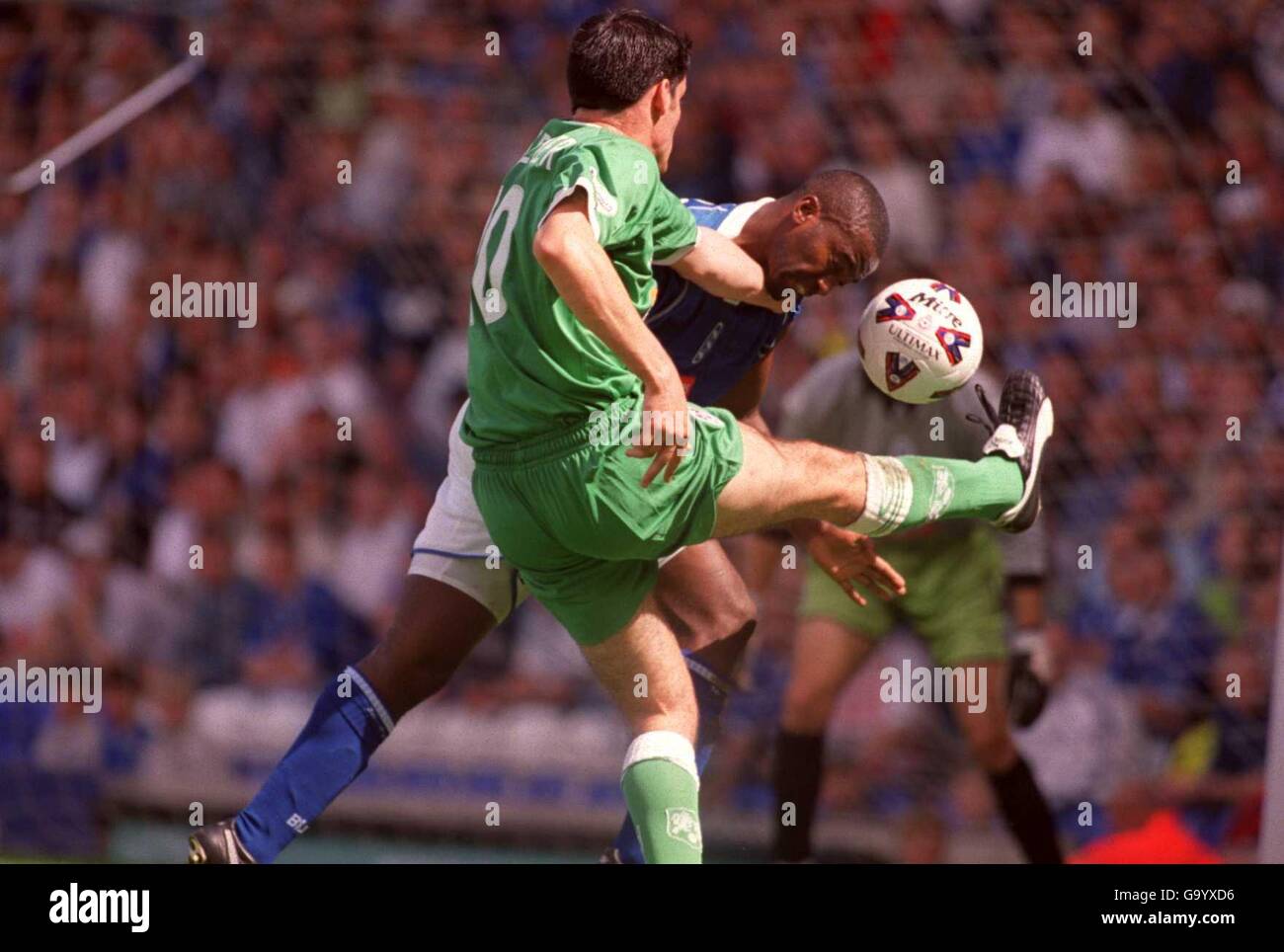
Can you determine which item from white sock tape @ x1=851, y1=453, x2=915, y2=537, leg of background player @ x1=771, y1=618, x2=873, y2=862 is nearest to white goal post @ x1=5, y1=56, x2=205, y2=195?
leg of background player @ x1=771, y1=618, x2=873, y2=862

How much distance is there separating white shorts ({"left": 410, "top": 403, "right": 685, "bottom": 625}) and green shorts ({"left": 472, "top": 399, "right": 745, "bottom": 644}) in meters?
0.37

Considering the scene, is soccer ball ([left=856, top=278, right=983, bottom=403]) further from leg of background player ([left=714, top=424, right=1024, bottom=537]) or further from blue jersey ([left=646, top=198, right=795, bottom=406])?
leg of background player ([left=714, top=424, right=1024, bottom=537])

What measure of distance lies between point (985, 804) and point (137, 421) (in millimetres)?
3704

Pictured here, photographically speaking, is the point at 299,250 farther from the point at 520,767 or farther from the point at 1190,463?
the point at 1190,463

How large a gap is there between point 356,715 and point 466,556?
453mm

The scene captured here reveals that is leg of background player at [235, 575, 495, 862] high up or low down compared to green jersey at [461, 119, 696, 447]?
down

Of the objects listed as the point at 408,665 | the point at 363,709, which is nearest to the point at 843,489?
the point at 408,665

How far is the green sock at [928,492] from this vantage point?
4.38 m

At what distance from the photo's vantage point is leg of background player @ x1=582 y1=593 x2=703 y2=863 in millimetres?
4332

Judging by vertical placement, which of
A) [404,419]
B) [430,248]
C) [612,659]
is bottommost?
[612,659]

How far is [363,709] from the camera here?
187 inches

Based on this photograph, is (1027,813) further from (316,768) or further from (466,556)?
(316,768)

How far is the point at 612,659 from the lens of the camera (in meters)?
4.46

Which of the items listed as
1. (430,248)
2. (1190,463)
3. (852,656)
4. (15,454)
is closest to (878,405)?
(852,656)
